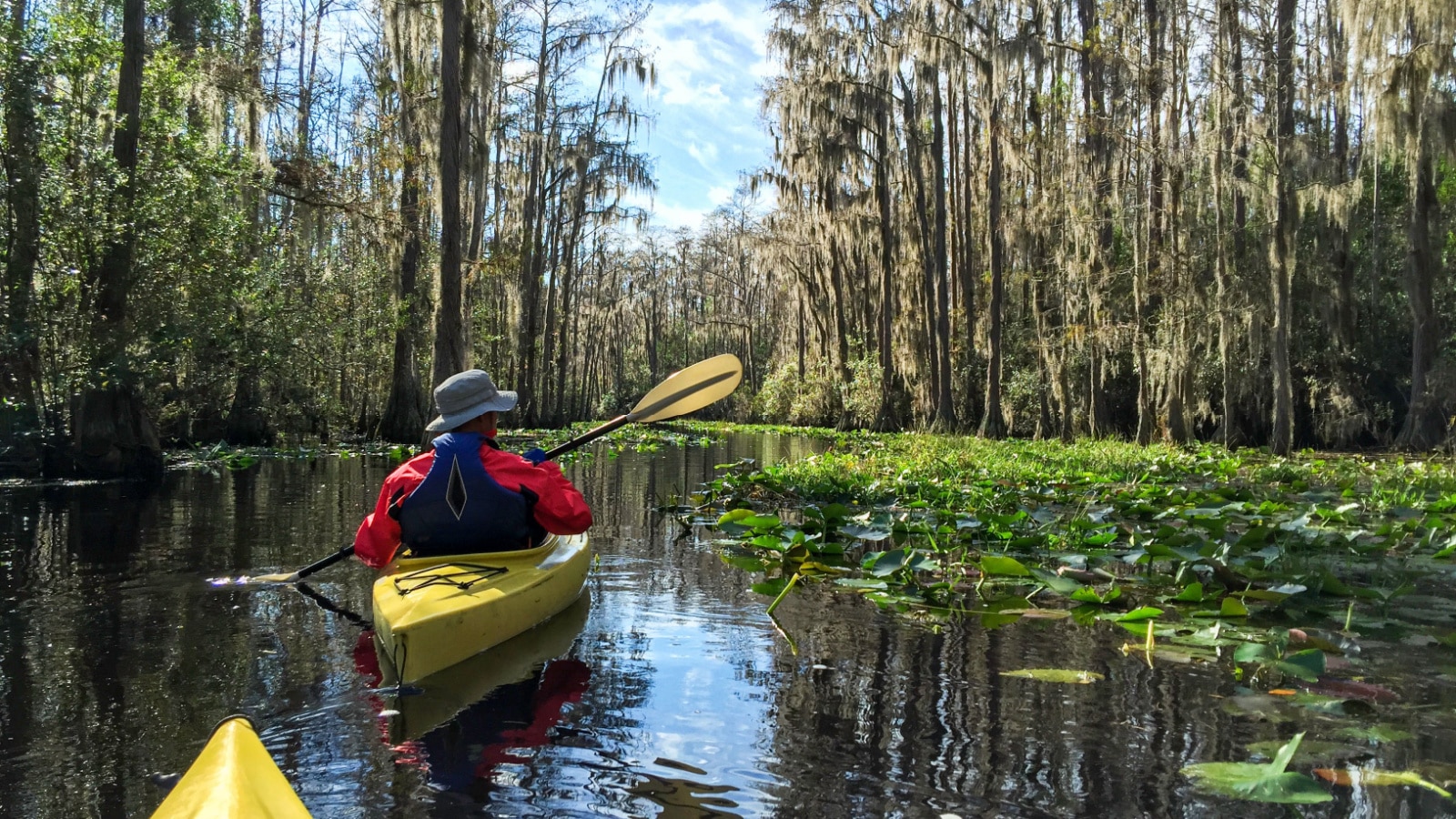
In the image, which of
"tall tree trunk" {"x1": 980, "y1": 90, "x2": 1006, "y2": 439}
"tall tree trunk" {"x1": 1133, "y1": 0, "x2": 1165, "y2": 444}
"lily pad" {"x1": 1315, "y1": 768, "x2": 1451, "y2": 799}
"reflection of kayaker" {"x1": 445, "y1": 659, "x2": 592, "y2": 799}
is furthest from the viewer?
"tall tree trunk" {"x1": 980, "y1": 90, "x2": 1006, "y2": 439}

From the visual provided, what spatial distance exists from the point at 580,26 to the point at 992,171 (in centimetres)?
1451

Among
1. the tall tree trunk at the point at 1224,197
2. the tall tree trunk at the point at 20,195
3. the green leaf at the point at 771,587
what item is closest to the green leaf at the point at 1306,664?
the green leaf at the point at 771,587

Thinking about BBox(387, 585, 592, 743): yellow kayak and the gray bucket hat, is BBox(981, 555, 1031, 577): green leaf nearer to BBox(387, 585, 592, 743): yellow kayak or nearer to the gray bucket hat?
BBox(387, 585, 592, 743): yellow kayak

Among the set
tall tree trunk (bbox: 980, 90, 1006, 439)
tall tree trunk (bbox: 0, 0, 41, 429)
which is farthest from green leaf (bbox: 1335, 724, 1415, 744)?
tall tree trunk (bbox: 980, 90, 1006, 439)

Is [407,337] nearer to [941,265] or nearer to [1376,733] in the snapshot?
[941,265]

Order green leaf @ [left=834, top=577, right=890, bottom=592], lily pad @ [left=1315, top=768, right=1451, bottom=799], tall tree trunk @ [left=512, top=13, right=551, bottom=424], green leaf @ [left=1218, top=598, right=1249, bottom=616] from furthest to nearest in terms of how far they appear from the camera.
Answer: tall tree trunk @ [left=512, top=13, right=551, bottom=424] → green leaf @ [left=834, top=577, right=890, bottom=592] → green leaf @ [left=1218, top=598, right=1249, bottom=616] → lily pad @ [left=1315, top=768, right=1451, bottom=799]

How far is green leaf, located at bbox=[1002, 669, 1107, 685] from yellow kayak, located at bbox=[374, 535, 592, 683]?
2.19 m

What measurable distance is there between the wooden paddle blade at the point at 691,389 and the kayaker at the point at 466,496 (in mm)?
2133

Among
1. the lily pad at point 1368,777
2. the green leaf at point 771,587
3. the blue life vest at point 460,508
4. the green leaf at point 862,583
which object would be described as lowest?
the green leaf at point 771,587

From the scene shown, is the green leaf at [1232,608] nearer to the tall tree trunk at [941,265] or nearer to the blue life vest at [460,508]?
the blue life vest at [460,508]

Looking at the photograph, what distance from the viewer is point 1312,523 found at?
654 centimetres

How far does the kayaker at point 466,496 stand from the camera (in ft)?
14.4

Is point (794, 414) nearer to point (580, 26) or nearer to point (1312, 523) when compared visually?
point (580, 26)

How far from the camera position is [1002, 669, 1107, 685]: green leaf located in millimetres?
3650
